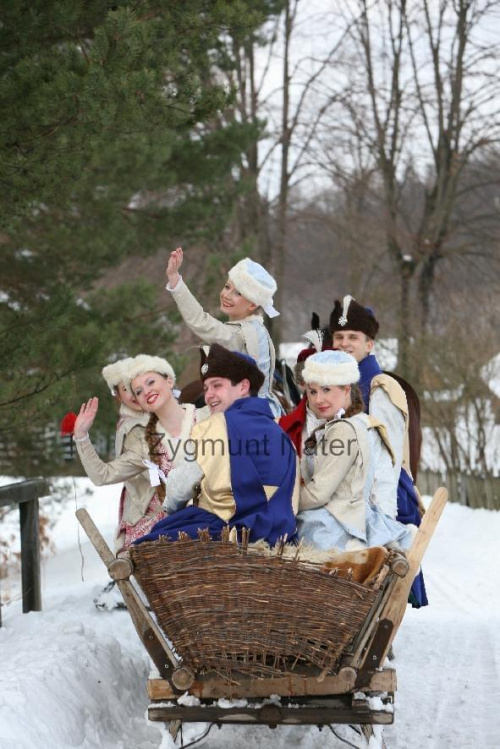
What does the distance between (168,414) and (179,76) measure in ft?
10.6

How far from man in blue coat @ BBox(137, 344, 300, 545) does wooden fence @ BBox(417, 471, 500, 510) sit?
16248 millimetres

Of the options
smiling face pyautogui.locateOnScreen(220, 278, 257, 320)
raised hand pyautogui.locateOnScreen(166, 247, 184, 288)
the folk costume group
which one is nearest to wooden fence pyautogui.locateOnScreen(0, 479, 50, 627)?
the folk costume group

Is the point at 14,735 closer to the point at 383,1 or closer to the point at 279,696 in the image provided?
the point at 279,696

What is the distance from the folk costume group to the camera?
456 centimetres

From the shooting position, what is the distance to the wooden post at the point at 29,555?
7.23 metres

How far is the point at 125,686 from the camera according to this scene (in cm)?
582

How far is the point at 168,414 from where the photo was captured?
19.9ft

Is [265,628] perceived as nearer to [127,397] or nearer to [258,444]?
[258,444]

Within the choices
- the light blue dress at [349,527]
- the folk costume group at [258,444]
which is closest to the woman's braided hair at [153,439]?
the folk costume group at [258,444]

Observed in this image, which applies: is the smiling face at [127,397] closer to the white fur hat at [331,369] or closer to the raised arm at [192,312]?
the raised arm at [192,312]

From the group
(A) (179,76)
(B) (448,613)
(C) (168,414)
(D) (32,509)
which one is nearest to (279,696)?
(C) (168,414)

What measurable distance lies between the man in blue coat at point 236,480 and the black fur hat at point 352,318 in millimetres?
1821

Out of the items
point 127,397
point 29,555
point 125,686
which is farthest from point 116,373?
point 125,686

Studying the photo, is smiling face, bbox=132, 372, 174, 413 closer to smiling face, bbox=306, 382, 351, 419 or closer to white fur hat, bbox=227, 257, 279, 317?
white fur hat, bbox=227, 257, 279, 317
